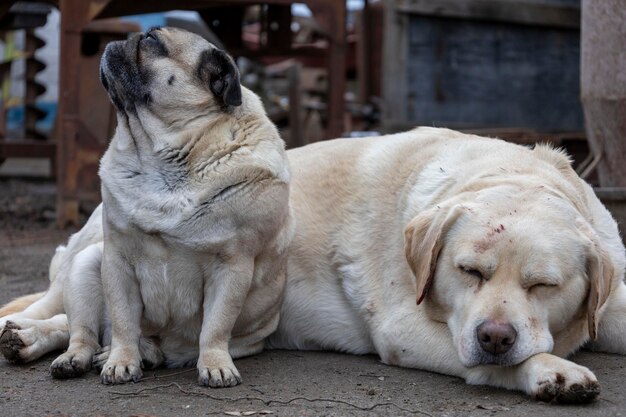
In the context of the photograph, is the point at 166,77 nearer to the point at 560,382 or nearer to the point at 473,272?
the point at 473,272

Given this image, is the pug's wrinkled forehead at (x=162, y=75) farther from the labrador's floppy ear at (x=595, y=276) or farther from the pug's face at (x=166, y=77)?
the labrador's floppy ear at (x=595, y=276)

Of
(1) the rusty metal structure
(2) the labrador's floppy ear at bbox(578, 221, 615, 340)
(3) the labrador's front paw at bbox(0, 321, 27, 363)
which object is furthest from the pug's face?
(1) the rusty metal structure

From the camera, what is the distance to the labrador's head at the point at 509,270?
3.58m

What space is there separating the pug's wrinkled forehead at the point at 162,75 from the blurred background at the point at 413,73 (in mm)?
3337

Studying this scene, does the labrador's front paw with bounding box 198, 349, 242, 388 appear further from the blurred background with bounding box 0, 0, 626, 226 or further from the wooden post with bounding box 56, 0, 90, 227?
the wooden post with bounding box 56, 0, 90, 227

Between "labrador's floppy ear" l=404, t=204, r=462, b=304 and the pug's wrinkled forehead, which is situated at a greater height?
the pug's wrinkled forehead

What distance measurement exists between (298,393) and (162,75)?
1471 mm

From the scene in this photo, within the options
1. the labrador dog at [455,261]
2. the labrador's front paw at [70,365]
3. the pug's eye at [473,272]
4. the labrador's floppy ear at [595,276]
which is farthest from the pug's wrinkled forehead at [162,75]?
the labrador's floppy ear at [595,276]

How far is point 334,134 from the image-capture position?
28.6 ft

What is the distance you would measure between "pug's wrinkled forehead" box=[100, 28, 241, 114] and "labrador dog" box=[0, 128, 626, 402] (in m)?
0.83

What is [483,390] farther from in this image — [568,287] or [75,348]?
[75,348]

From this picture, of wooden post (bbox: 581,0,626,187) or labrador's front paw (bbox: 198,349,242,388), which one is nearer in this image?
labrador's front paw (bbox: 198,349,242,388)

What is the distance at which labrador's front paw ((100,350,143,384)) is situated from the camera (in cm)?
379

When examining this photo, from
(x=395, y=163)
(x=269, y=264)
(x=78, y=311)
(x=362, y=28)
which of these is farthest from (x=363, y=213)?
(x=362, y=28)
